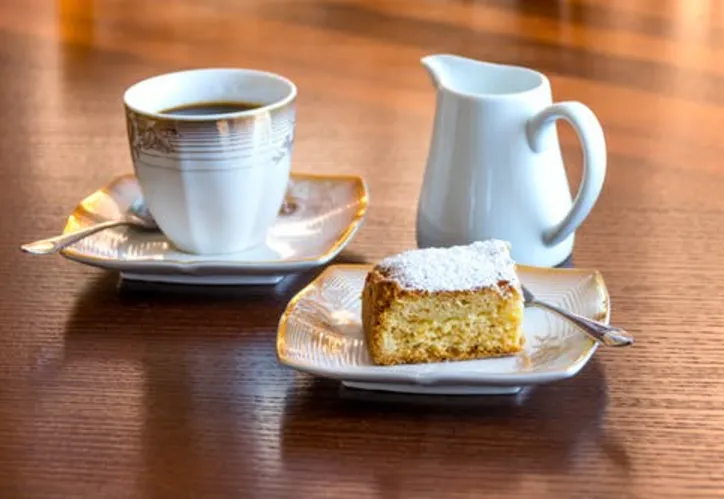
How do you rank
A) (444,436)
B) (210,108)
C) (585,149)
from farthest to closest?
(210,108) → (585,149) → (444,436)

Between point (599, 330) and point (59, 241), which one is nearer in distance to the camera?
point (599, 330)

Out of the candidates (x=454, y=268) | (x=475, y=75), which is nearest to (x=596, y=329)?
(x=454, y=268)

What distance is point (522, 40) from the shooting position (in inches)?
64.7

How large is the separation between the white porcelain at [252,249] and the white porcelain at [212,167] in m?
0.02

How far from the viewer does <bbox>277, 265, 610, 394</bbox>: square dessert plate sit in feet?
2.19

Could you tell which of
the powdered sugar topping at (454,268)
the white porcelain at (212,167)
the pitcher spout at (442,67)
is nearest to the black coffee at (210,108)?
the white porcelain at (212,167)

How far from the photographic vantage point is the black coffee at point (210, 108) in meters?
0.91

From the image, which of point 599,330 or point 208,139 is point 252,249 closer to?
point 208,139

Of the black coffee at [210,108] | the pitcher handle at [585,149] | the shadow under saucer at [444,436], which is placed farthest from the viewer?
the black coffee at [210,108]

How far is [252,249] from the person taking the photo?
0.89 meters

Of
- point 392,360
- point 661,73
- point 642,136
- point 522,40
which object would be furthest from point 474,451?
point 522,40

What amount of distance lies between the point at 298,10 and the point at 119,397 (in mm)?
1263

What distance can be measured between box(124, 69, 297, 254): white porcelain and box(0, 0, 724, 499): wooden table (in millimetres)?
58

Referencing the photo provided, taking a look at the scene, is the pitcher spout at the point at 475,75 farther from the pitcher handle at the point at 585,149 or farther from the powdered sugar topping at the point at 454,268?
the powdered sugar topping at the point at 454,268
